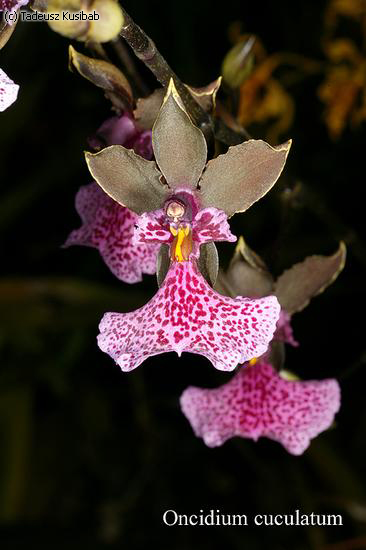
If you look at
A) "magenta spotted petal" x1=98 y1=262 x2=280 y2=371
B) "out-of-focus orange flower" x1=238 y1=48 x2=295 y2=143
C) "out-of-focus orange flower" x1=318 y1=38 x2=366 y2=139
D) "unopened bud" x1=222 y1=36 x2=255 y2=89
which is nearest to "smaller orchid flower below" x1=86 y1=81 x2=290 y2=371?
"magenta spotted petal" x1=98 y1=262 x2=280 y2=371

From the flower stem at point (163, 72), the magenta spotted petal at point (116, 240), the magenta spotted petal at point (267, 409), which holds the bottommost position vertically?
the magenta spotted petal at point (267, 409)

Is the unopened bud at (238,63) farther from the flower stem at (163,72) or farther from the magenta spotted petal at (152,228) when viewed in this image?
the magenta spotted petal at (152,228)

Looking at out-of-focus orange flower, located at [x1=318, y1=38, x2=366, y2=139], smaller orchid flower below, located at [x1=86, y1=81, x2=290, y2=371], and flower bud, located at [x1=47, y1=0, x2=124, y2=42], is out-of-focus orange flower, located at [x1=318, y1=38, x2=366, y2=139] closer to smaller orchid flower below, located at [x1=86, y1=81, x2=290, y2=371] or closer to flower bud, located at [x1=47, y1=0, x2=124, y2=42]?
smaller orchid flower below, located at [x1=86, y1=81, x2=290, y2=371]

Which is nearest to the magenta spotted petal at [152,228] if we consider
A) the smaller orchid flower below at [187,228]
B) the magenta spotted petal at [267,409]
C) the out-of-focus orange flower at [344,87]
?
the smaller orchid flower below at [187,228]

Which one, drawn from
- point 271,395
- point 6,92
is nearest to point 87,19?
point 6,92

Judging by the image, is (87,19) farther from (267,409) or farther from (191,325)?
(267,409)

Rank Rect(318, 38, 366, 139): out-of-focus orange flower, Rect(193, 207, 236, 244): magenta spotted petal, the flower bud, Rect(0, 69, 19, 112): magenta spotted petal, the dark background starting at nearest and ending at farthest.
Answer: the flower bud < Rect(0, 69, 19, 112): magenta spotted petal < Rect(193, 207, 236, 244): magenta spotted petal < Rect(318, 38, 366, 139): out-of-focus orange flower < the dark background

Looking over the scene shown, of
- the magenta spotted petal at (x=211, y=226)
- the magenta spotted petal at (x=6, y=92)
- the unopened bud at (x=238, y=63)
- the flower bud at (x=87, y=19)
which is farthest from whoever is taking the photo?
the unopened bud at (x=238, y=63)

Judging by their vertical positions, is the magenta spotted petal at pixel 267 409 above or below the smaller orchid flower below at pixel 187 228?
below
